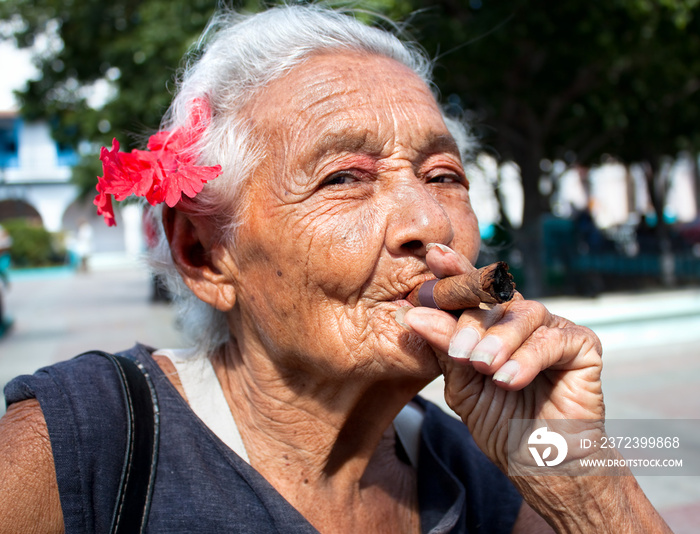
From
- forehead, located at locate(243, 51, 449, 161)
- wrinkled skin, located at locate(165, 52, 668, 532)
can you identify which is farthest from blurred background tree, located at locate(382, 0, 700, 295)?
wrinkled skin, located at locate(165, 52, 668, 532)

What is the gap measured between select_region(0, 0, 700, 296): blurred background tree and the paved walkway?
215 cm

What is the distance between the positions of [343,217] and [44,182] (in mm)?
41811

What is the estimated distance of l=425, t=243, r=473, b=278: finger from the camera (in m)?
1.22

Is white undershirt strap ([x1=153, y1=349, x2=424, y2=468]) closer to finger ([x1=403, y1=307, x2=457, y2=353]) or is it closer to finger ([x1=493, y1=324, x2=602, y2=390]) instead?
finger ([x1=403, y1=307, x2=457, y2=353])

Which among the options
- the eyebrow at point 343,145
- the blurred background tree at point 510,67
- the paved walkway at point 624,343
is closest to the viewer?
the eyebrow at point 343,145

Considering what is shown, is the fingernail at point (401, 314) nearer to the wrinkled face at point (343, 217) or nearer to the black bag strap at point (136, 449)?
the wrinkled face at point (343, 217)

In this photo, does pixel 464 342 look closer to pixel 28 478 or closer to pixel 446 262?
pixel 446 262

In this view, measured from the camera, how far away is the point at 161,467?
1.37m

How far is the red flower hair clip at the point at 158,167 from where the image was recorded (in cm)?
153

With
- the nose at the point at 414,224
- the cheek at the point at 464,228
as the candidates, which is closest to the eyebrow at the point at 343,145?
the nose at the point at 414,224

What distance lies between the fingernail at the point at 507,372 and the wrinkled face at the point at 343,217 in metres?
0.27

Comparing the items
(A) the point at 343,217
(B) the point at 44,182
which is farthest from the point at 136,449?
(B) the point at 44,182

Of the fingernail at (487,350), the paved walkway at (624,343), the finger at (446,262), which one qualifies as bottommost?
the paved walkway at (624,343)

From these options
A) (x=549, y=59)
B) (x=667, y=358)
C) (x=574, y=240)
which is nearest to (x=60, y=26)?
(x=549, y=59)
